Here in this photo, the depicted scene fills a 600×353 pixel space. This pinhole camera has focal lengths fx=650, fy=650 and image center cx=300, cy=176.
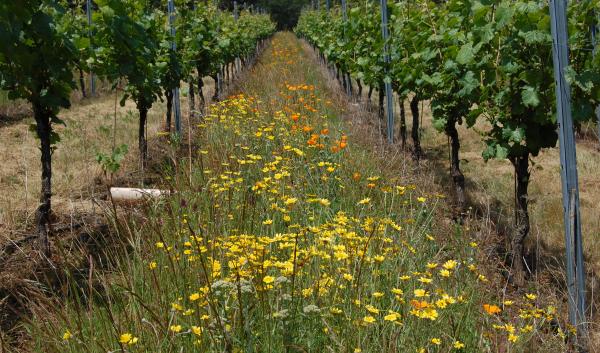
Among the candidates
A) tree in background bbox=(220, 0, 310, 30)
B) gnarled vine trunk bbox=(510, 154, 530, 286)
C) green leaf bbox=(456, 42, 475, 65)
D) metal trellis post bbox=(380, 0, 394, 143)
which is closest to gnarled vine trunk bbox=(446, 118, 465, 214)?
gnarled vine trunk bbox=(510, 154, 530, 286)

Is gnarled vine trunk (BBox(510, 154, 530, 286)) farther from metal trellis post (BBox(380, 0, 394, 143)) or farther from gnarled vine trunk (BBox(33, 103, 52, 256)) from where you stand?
metal trellis post (BBox(380, 0, 394, 143))

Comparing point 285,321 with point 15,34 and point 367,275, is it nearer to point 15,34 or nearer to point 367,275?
point 367,275

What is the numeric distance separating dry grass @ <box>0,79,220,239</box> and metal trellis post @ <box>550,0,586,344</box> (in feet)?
8.04

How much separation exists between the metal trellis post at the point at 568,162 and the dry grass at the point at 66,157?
245cm

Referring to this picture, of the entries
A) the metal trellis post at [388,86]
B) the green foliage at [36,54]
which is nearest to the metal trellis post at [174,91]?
the metal trellis post at [388,86]

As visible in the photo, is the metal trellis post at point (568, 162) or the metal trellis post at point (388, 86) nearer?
the metal trellis post at point (568, 162)

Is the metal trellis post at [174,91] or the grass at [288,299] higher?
the metal trellis post at [174,91]

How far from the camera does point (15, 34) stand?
137 inches

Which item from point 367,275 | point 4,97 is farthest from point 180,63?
point 367,275

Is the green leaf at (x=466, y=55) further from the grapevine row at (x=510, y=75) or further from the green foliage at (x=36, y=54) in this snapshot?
the green foliage at (x=36, y=54)

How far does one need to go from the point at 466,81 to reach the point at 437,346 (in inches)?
105

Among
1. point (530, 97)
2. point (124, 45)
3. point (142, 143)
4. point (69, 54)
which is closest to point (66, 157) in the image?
point (142, 143)

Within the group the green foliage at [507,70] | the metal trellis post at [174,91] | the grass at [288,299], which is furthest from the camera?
the metal trellis post at [174,91]

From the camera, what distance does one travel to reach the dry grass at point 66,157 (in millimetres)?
5168
